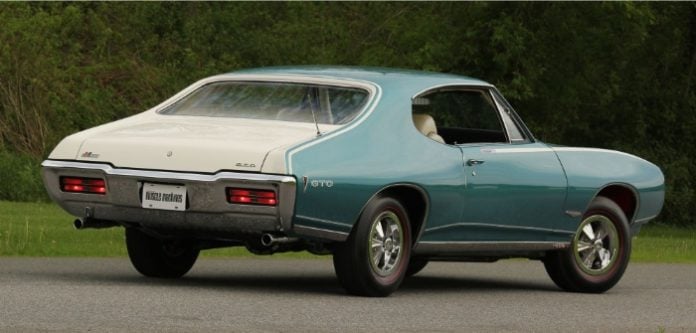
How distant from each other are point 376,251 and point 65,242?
6.19 m

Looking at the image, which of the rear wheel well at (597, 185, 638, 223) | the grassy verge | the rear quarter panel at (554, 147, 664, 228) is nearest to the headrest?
the rear quarter panel at (554, 147, 664, 228)

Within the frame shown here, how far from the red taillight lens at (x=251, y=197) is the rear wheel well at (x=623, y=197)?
375cm

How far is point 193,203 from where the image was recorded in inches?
430

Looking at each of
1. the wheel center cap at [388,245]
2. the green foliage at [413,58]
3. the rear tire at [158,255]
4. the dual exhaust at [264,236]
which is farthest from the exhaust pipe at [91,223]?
the green foliage at [413,58]

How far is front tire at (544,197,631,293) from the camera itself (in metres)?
13.3

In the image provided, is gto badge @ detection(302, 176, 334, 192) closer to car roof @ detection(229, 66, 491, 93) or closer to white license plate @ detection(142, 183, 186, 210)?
white license plate @ detection(142, 183, 186, 210)

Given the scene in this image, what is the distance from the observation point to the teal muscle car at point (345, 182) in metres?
10.9

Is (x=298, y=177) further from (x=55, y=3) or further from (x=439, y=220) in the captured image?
(x=55, y=3)

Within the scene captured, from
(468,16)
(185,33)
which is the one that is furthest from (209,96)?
(185,33)

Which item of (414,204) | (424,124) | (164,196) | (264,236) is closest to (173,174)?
(164,196)

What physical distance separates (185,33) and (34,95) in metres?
13.3

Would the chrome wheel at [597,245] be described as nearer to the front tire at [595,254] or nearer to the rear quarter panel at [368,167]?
the front tire at [595,254]

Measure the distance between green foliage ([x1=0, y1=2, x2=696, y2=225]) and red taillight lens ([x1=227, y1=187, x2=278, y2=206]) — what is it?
16.7m

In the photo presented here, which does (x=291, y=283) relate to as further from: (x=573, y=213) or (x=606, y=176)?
(x=606, y=176)
